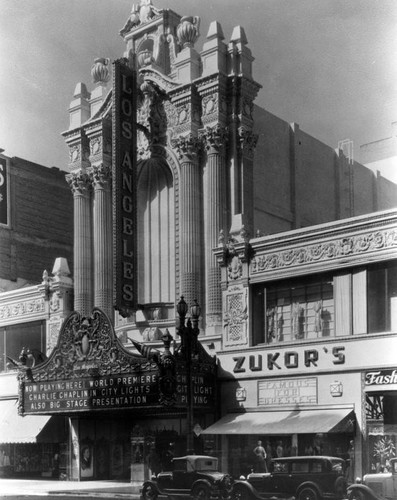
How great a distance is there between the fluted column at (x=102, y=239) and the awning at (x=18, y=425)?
18.3 feet

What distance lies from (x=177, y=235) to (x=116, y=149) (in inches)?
174

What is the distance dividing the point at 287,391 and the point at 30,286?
719 inches

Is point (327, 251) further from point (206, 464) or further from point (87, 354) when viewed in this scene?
point (87, 354)

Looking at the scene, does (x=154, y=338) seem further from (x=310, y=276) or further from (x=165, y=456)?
(x=310, y=276)

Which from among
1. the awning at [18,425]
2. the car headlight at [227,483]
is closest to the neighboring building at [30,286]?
the awning at [18,425]

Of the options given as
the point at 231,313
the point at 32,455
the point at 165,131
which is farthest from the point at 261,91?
the point at 32,455

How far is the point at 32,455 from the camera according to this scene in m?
39.7

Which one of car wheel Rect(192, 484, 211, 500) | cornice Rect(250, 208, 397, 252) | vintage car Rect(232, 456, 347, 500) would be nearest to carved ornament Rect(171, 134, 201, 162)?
cornice Rect(250, 208, 397, 252)

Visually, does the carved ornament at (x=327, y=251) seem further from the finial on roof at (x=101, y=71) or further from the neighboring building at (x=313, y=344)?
the finial on roof at (x=101, y=71)

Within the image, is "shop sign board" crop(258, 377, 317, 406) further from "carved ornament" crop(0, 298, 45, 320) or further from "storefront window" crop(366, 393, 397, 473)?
"carved ornament" crop(0, 298, 45, 320)

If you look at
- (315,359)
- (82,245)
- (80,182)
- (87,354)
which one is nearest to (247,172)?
(80,182)

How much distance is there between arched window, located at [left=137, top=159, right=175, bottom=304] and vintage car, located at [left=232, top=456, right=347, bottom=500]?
48.9 feet

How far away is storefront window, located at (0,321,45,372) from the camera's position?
41.4 m

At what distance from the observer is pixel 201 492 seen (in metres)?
24.3
